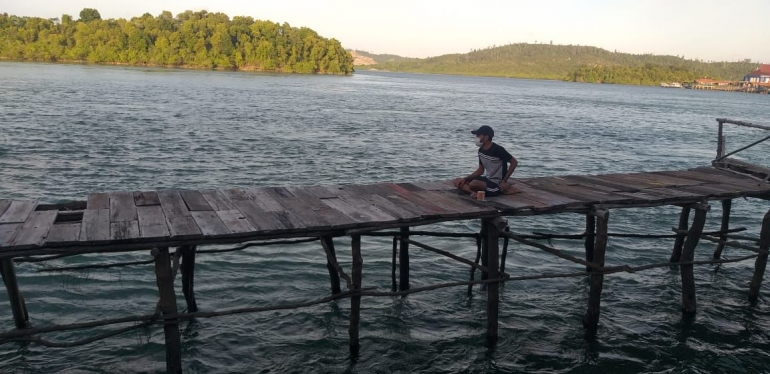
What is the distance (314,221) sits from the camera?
908 centimetres

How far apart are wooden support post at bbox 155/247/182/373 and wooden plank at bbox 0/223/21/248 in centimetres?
174

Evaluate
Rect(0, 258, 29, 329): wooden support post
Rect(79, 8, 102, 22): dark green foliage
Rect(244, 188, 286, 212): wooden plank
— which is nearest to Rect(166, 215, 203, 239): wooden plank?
Rect(244, 188, 286, 212): wooden plank

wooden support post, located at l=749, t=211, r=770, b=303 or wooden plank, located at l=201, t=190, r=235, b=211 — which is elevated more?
wooden plank, located at l=201, t=190, r=235, b=211

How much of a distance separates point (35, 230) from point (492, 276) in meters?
7.05

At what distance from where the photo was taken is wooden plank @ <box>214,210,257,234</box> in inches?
333

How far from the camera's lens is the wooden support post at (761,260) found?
12867mm

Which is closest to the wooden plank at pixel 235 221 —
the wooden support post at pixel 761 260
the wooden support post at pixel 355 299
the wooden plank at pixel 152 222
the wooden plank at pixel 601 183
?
the wooden plank at pixel 152 222

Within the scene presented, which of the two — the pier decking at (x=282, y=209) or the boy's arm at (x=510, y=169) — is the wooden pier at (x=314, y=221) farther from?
the boy's arm at (x=510, y=169)

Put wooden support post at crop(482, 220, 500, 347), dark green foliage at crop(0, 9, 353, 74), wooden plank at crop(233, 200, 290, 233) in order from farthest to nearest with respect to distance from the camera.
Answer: dark green foliage at crop(0, 9, 353, 74) → wooden support post at crop(482, 220, 500, 347) → wooden plank at crop(233, 200, 290, 233)

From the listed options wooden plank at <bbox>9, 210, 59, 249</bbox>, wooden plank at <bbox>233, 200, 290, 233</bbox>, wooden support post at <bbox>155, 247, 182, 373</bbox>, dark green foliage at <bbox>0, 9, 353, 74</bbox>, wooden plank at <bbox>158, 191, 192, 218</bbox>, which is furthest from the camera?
dark green foliage at <bbox>0, 9, 353, 74</bbox>

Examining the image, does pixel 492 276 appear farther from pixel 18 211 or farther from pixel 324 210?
pixel 18 211

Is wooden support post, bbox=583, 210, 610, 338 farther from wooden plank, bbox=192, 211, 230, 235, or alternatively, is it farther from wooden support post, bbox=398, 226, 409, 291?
wooden plank, bbox=192, 211, 230, 235

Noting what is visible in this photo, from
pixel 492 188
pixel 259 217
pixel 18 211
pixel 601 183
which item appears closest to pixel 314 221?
pixel 259 217

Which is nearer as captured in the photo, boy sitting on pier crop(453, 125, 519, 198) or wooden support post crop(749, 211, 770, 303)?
boy sitting on pier crop(453, 125, 519, 198)
